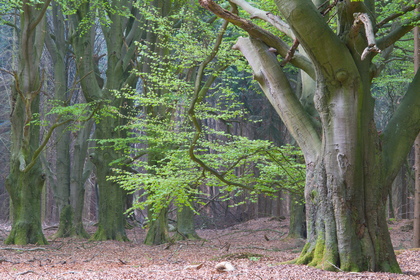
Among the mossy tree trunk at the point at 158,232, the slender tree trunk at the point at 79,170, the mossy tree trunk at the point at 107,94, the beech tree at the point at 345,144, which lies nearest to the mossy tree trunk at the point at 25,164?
the mossy tree trunk at the point at 107,94

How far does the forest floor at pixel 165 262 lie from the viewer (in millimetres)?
5239

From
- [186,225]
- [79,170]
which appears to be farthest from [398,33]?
[79,170]

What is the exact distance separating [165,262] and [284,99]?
4.33 meters

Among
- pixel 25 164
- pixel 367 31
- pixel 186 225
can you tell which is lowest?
pixel 186 225

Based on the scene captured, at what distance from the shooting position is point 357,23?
5137 millimetres

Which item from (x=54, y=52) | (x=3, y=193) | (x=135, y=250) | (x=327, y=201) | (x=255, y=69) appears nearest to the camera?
(x=327, y=201)

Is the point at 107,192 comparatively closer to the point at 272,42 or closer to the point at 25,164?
the point at 25,164

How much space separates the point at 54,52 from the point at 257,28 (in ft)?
39.8

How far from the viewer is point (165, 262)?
28.4 feet

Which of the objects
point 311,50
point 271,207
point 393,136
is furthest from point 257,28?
point 271,207

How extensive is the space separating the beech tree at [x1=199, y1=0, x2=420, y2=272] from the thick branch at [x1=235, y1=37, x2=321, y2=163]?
0.6 inches

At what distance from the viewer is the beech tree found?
207 inches

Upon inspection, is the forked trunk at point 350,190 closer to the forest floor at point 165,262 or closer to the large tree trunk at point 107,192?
the forest floor at point 165,262

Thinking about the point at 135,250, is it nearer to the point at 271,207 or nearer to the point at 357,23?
the point at 357,23
